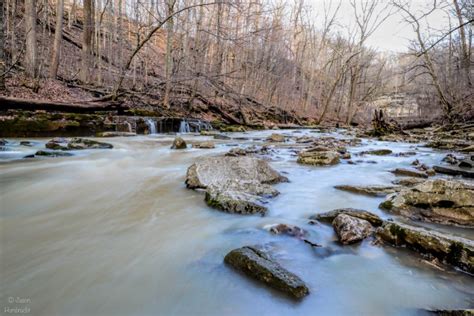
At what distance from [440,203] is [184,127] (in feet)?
33.0

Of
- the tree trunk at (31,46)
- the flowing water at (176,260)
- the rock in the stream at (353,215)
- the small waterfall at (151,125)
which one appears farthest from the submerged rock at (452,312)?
the tree trunk at (31,46)

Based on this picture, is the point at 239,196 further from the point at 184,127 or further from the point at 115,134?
the point at 184,127

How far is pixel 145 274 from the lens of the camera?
1649 mm

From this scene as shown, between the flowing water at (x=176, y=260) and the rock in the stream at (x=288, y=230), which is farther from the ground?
the rock in the stream at (x=288, y=230)

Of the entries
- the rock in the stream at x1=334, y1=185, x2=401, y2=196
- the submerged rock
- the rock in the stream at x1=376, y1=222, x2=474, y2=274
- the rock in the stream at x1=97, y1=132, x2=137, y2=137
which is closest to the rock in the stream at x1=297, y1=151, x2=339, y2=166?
the rock in the stream at x1=334, y1=185, x2=401, y2=196

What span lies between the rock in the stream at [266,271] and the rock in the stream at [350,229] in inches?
24.9

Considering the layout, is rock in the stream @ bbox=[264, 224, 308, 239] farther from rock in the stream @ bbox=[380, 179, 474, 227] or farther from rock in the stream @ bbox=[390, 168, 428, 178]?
rock in the stream @ bbox=[390, 168, 428, 178]

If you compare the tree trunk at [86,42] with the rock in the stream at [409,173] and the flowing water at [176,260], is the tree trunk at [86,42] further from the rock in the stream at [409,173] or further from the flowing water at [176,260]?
the rock in the stream at [409,173]

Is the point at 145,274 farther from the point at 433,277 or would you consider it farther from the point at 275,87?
the point at 275,87

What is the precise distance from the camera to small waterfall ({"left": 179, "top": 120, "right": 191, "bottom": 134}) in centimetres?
1146

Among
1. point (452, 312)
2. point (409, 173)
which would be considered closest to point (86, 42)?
point (409, 173)

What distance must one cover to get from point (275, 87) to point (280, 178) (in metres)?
19.3

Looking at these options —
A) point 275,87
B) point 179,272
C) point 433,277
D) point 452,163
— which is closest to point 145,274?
point 179,272

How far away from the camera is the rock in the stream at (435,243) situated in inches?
63.7
